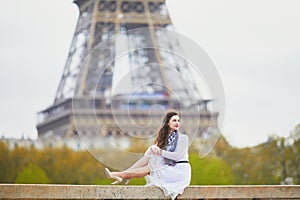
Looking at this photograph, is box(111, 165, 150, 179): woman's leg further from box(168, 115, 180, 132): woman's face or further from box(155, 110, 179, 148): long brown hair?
box(168, 115, 180, 132): woman's face

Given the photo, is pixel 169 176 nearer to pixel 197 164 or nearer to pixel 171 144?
pixel 171 144

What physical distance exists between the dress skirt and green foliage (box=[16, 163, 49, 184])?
27.8m

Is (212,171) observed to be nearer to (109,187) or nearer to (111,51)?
(111,51)

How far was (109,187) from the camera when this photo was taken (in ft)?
32.0

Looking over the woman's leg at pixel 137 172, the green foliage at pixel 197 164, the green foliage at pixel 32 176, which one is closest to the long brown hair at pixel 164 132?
the woman's leg at pixel 137 172

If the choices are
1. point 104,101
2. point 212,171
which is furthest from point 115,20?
point 212,171

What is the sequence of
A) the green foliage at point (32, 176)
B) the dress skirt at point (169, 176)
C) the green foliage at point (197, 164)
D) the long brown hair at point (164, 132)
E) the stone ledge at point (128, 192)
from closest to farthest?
the stone ledge at point (128, 192) → the dress skirt at point (169, 176) → the long brown hair at point (164, 132) → the green foliage at point (32, 176) → the green foliage at point (197, 164)

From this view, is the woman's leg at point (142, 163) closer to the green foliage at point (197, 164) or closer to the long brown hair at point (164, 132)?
the long brown hair at point (164, 132)

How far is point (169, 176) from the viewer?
10031 mm

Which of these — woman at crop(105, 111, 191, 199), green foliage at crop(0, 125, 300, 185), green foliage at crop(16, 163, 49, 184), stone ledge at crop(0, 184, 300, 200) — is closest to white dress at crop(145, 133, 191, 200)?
woman at crop(105, 111, 191, 199)

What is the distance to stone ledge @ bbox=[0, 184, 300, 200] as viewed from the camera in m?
9.33

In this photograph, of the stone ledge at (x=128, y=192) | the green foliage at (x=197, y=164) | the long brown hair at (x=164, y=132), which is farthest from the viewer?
the green foliage at (x=197, y=164)

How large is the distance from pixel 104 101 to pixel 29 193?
1348 inches

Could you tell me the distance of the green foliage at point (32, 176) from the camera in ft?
123
